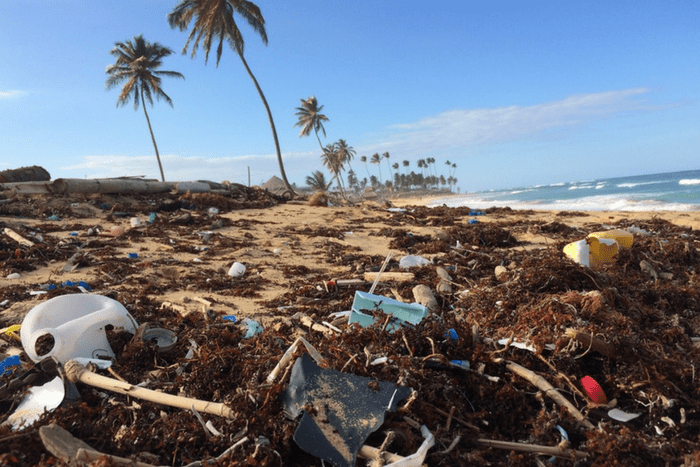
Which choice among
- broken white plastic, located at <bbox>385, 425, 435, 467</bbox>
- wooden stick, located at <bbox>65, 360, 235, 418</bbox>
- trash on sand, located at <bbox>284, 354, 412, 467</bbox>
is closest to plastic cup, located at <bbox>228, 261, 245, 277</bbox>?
wooden stick, located at <bbox>65, 360, 235, 418</bbox>

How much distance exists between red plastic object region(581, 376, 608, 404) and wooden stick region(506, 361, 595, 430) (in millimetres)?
168

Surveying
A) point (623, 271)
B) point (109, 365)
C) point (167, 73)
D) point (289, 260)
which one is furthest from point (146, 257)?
point (167, 73)

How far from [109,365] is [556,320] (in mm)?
2985

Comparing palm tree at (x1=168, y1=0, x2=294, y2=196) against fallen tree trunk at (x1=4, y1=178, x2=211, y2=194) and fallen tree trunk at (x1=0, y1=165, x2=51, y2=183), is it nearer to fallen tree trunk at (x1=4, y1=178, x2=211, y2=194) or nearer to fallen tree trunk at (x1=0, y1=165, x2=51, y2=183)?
fallen tree trunk at (x1=4, y1=178, x2=211, y2=194)

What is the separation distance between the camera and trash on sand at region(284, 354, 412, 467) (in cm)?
179

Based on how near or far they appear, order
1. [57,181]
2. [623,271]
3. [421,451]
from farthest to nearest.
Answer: [57,181]
[623,271]
[421,451]

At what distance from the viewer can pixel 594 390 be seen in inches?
87.5

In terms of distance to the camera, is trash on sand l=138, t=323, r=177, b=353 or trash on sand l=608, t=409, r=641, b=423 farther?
trash on sand l=138, t=323, r=177, b=353

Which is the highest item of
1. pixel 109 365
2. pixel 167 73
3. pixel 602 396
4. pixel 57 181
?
pixel 167 73

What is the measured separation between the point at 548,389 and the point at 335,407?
123cm

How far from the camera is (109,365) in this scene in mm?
2564

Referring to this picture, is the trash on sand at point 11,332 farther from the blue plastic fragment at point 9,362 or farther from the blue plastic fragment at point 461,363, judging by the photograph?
the blue plastic fragment at point 461,363

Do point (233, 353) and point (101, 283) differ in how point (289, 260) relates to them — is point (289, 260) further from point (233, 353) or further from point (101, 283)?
point (233, 353)

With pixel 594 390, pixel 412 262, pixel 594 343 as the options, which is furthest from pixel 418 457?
pixel 412 262
